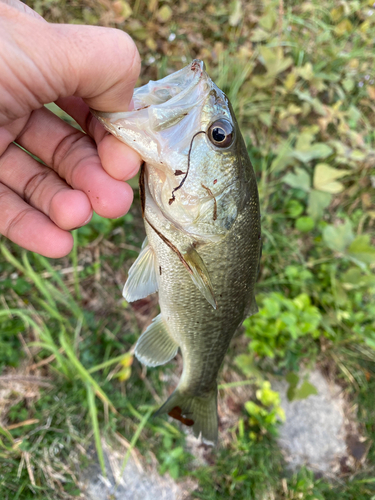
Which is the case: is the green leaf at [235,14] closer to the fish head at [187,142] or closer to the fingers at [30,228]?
the fish head at [187,142]

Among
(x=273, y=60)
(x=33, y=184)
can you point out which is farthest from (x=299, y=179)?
(x=33, y=184)

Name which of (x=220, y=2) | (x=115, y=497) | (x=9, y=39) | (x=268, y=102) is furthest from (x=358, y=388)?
(x=220, y=2)

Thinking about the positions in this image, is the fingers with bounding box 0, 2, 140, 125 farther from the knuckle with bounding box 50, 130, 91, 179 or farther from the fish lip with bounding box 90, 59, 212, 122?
the knuckle with bounding box 50, 130, 91, 179

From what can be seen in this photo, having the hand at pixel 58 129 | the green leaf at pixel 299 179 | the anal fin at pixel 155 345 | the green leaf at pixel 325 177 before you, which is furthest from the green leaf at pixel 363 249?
the hand at pixel 58 129

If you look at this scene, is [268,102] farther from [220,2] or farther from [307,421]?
[307,421]

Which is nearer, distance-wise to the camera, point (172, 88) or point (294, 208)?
point (172, 88)

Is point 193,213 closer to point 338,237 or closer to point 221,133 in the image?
point 221,133

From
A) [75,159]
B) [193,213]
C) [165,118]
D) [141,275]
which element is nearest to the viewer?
[165,118]
